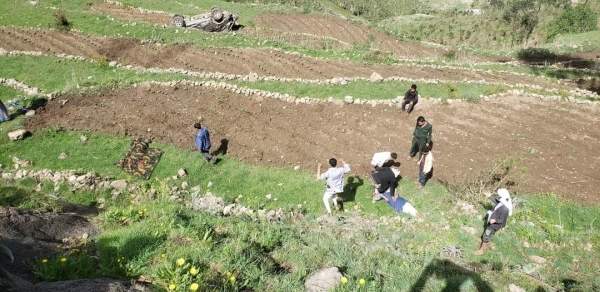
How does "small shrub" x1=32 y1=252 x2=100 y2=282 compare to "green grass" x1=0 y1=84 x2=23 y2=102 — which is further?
"green grass" x1=0 y1=84 x2=23 y2=102

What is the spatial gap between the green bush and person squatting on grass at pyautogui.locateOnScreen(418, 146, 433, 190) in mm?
38942

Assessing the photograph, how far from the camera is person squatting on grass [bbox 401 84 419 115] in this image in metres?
14.6

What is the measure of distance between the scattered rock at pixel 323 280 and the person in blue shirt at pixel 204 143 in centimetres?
717

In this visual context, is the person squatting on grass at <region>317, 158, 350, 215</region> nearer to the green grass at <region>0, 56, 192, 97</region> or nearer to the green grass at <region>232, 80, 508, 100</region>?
the green grass at <region>232, 80, 508, 100</region>

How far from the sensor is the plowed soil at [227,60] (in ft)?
64.6

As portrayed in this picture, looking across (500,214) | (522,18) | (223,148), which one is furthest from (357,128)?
(522,18)

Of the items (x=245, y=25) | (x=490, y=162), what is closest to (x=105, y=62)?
(x=245, y=25)

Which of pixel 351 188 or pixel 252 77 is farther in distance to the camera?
pixel 252 77

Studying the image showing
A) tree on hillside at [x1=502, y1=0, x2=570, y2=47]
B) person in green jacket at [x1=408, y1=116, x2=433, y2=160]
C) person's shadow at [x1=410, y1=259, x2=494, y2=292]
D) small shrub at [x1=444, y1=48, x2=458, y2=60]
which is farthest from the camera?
tree on hillside at [x1=502, y1=0, x2=570, y2=47]

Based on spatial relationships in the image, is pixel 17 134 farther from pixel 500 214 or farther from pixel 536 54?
pixel 536 54

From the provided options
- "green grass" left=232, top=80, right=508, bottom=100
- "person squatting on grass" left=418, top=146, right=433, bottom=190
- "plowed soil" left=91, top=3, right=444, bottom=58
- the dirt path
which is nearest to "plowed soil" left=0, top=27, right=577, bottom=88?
"green grass" left=232, top=80, right=508, bottom=100

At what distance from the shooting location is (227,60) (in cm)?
2055

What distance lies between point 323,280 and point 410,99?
10.5 metres

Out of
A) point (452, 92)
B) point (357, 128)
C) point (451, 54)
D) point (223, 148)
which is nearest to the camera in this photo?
point (223, 148)
